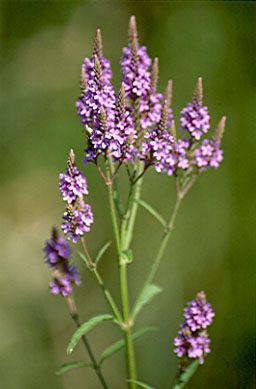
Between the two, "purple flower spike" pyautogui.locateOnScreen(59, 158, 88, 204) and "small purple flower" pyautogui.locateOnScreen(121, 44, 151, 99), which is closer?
"purple flower spike" pyautogui.locateOnScreen(59, 158, 88, 204)

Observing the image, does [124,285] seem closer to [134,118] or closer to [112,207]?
[112,207]

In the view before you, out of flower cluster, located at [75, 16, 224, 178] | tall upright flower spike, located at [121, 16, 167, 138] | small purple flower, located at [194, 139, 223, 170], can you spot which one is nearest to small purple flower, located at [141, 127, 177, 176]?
flower cluster, located at [75, 16, 224, 178]

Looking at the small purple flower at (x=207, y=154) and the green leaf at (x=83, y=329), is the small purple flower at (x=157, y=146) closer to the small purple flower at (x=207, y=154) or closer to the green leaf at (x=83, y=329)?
the small purple flower at (x=207, y=154)

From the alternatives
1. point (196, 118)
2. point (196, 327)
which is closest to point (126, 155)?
point (196, 118)

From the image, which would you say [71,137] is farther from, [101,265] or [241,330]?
[241,330]

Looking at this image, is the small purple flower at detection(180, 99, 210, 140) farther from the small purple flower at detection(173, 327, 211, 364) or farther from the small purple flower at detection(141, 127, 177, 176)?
the small purple flower at detection(173, 327, 211, 364)

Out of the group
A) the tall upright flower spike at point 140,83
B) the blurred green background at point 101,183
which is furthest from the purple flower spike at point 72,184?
the blurred green background at point 101,183
